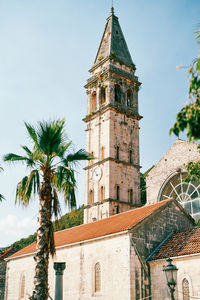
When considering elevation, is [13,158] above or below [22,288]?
above

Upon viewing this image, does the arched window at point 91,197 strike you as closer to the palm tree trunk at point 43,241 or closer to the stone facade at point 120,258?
the stone facade at point 120,258

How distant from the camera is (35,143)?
44.9 feet

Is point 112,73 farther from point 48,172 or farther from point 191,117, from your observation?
point 191,117

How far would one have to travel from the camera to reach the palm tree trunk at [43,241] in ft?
38.7

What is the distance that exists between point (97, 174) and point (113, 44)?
15.9 meters

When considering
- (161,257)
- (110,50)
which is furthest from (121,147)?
(161,257)

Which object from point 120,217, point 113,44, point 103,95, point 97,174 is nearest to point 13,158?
point 120,217

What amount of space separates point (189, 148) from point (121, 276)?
15120 millimetres

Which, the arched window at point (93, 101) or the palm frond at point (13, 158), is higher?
the arched window at point (93, 101)

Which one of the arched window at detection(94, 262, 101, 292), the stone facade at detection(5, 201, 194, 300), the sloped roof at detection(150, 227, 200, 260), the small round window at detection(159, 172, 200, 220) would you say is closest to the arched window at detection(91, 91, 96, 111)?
the small round window at detection(159, 172, 200, 220)

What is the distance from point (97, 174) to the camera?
37250 mm

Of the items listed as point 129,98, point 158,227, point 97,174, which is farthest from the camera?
point 129,98

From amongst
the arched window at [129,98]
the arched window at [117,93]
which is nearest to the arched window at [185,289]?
the arched window at [117,93]

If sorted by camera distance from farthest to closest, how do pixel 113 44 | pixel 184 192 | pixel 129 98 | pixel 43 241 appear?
pixel 113 44, pixel 129 98, pixel 184 192, pixel 43 241
